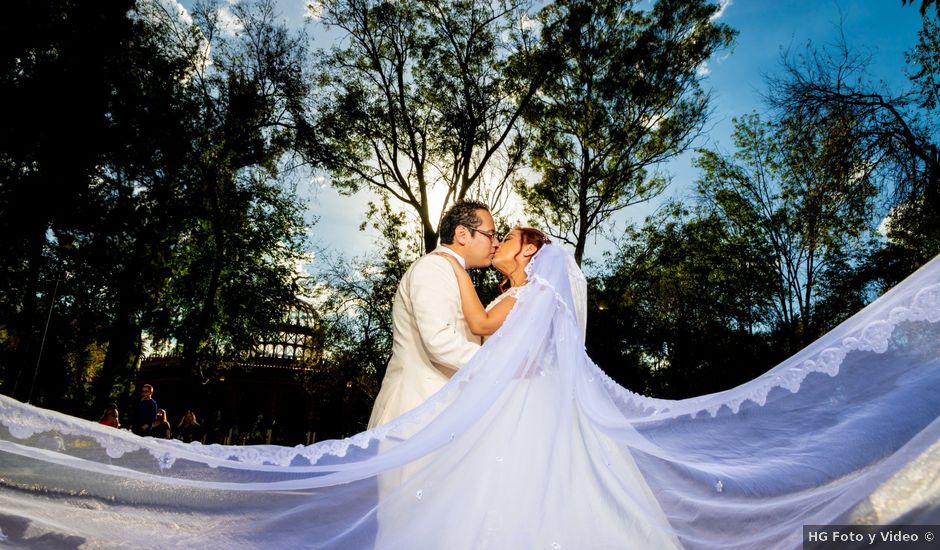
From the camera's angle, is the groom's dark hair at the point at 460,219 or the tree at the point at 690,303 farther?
the tree at the point at 690,303

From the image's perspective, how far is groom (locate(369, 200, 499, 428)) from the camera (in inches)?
120

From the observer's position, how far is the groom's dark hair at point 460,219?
3725mm

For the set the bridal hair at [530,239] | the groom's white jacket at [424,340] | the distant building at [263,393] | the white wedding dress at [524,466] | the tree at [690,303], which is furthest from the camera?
the distant building at [263,393]

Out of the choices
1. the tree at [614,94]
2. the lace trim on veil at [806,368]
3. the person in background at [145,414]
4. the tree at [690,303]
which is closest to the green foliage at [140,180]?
the person in background at [145,414]

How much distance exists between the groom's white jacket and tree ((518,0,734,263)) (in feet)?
49.0

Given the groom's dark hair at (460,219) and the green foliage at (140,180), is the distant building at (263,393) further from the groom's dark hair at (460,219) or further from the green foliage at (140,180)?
the groom's dark hair at (460,219)

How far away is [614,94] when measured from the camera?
57.3 feet

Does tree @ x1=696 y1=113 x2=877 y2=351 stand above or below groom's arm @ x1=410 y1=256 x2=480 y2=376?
above

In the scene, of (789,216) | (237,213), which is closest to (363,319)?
(237,213)

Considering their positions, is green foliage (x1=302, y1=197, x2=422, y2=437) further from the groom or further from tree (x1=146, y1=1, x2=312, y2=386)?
the groom

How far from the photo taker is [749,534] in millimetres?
2455

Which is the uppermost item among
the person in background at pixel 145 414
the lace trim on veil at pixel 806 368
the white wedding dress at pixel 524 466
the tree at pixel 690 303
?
the tree at pixel 690 303

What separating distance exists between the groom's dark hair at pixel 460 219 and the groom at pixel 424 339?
168 millimetres

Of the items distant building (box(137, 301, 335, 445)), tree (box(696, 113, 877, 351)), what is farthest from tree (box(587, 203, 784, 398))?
distant building (box(137, 301, 335, 445))
